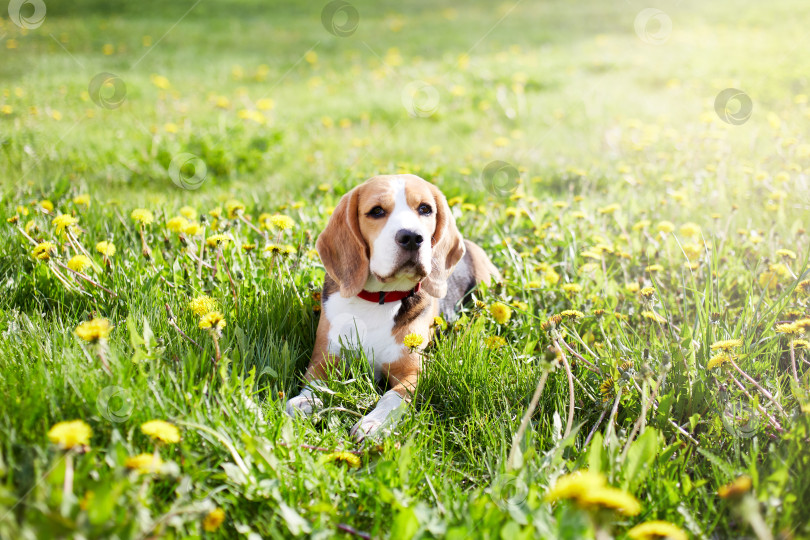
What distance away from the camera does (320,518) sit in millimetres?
1736

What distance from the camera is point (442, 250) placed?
3.06 m

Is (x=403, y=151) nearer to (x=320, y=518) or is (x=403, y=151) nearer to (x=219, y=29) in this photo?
(x=320, y=518)

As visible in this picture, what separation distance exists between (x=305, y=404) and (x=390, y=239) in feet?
2.77

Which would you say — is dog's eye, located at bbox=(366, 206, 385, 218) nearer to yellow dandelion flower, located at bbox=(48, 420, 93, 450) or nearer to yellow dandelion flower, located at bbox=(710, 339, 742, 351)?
yellow dandelion flower, located at bbox=(710, 339, 742, 351)

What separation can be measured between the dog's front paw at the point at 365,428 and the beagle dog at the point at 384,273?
0.28 metres

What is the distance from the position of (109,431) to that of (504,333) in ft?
6.52

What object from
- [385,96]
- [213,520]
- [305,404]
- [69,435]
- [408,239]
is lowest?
[305,404]

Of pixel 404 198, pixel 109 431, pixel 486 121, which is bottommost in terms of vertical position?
pixel 109 431

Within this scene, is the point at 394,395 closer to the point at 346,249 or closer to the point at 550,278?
the point at 346,249

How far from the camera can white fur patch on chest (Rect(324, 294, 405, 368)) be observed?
295 cm

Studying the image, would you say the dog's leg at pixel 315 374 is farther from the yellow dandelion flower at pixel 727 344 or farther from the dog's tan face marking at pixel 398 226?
the yellow dandelion flower at pixel 727 344

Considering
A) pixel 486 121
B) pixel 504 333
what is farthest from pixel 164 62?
pixel 504 333

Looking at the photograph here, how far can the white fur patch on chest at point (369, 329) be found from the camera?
2953mm

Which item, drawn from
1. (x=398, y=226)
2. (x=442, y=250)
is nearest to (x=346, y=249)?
(x=398, y=226)
